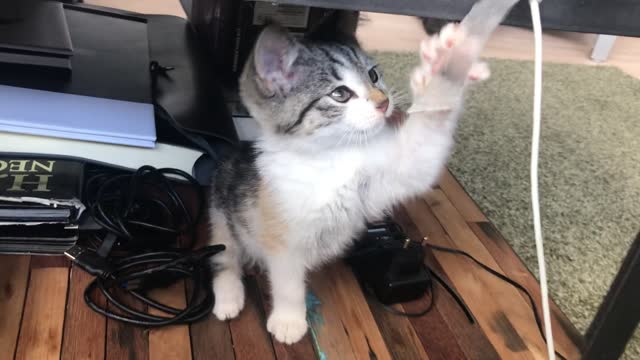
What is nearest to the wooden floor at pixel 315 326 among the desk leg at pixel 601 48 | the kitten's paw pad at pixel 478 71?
the kitten's paw pad at pixel 478 71

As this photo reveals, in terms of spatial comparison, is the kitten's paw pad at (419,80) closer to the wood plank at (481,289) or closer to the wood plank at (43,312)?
the wood plank at (481,289)

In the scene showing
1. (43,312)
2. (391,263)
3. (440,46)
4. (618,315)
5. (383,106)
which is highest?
(440,46)

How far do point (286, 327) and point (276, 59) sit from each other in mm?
416

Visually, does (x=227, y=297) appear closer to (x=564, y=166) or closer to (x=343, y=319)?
(x=343, y=319)

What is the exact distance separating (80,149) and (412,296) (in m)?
0.64

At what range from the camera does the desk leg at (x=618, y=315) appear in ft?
2.46

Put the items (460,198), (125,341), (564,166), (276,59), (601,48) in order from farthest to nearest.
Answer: (601,48)
(564,166)
(460,198)
(125,341)
(276,59)

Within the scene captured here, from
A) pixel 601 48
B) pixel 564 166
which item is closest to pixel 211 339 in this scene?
pixel 564 166

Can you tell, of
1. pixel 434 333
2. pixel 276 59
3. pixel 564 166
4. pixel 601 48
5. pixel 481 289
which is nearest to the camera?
pixel 276 59

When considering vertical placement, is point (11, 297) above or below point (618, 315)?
below

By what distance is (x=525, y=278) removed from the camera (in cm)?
118

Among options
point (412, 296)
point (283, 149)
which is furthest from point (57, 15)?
→ point (412, 296)

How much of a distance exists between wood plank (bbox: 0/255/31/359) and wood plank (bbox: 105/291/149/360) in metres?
0.13

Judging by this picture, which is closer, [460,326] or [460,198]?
[460,326]
